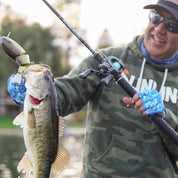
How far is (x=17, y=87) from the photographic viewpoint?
3.31 meters

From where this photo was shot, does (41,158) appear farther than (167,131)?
No

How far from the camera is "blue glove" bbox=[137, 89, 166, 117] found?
3824mm

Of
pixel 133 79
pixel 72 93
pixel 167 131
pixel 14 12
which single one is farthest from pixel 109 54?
pixel 14 12

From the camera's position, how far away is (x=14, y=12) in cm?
5488

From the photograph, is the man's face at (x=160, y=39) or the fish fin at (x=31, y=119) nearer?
the fish fin at (x=31, y=119)

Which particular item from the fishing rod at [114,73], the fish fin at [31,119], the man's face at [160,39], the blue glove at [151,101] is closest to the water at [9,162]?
the man's face at [160,39]

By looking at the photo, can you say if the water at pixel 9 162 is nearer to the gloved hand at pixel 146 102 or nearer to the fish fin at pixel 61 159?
the gloved hand at pixel 146 102

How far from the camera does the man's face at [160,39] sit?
175 inches

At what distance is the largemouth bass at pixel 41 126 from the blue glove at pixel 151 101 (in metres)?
0.82

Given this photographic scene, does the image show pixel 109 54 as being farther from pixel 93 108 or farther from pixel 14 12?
pixel 14 12

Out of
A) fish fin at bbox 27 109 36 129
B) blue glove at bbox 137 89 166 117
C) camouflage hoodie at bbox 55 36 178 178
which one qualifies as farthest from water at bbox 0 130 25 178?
fish fin at bbox 27 109 36 129

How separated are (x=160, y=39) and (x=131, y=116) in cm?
84

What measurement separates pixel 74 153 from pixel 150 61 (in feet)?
60.5

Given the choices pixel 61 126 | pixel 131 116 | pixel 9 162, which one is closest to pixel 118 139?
pixel 131 116
